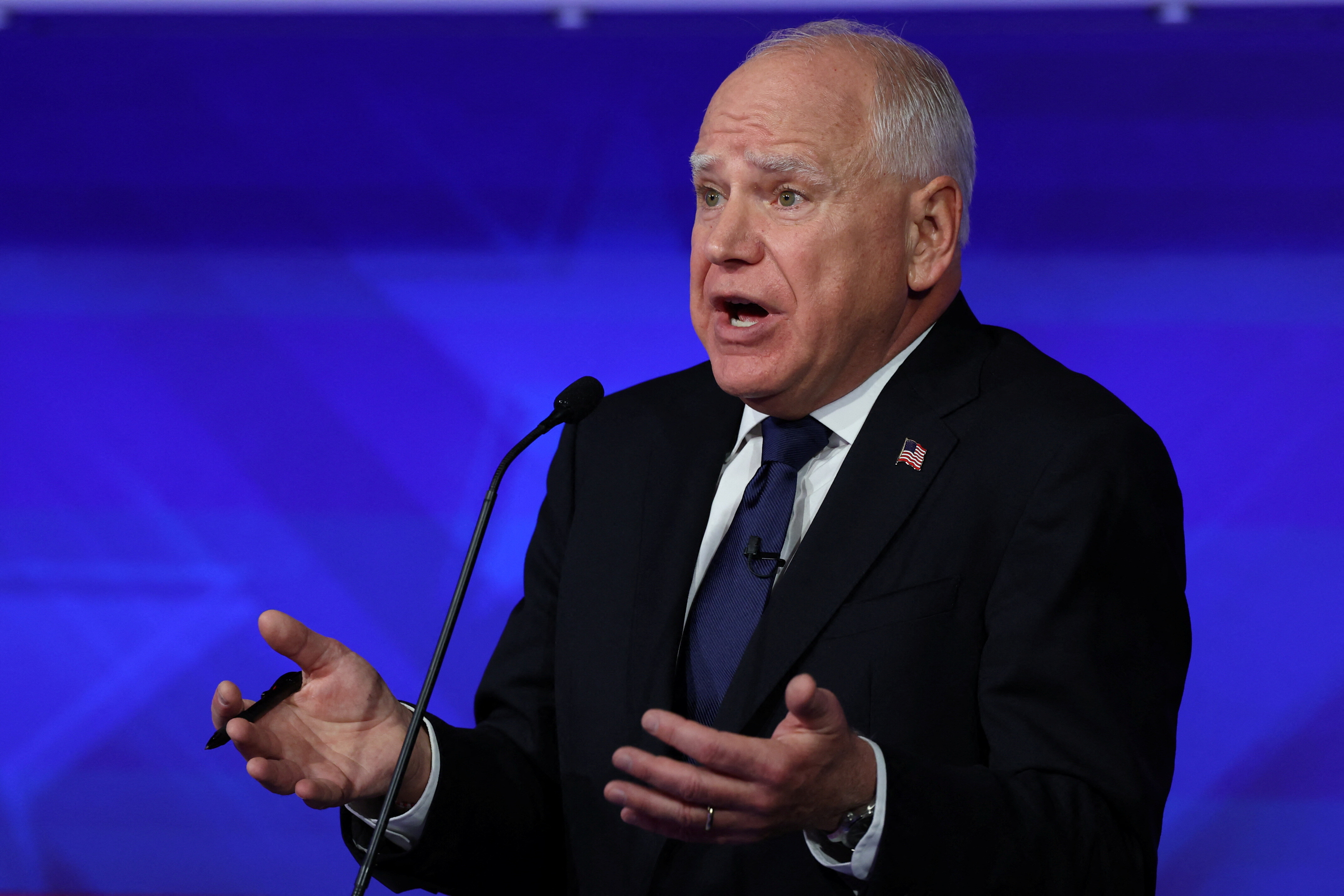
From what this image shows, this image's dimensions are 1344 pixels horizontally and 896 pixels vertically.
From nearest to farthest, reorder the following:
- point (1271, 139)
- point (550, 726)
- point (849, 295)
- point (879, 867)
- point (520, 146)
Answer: point (879, 867), point (849, 295), point (550, 726), point (1271, 139), point (520, 146)

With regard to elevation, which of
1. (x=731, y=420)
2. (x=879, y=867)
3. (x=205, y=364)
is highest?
(x=205, y=364)

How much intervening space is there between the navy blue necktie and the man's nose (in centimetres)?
22

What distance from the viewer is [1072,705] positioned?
1381 millimetres

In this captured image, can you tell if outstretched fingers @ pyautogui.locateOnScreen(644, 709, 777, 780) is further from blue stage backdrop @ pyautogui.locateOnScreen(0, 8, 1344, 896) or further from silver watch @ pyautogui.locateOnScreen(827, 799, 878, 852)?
blue stage backdrop @ pyautogui.locateOnScreen(0, 8, 1344, 896)

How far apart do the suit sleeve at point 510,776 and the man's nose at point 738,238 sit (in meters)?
0.39

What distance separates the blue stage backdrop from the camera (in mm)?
2791

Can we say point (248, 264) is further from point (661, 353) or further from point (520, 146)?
point (661, 353)

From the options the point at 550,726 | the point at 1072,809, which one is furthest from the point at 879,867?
the point at 550,726

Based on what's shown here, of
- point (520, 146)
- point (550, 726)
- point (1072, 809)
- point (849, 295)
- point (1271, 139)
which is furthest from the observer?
point (520, 146)

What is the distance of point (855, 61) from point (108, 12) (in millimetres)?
2115

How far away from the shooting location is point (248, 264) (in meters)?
3.03

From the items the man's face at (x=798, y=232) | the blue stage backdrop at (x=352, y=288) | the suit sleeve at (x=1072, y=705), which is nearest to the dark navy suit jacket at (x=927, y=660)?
the suit sleeve at (x=1072, y=705)

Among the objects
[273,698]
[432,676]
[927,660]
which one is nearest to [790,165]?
[927,660]

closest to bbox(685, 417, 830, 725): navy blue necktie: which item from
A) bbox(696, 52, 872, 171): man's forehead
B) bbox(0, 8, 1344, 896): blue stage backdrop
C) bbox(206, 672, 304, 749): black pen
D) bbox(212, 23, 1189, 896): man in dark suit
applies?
bbox(212, 23, 1189, 896): man in dark suit
